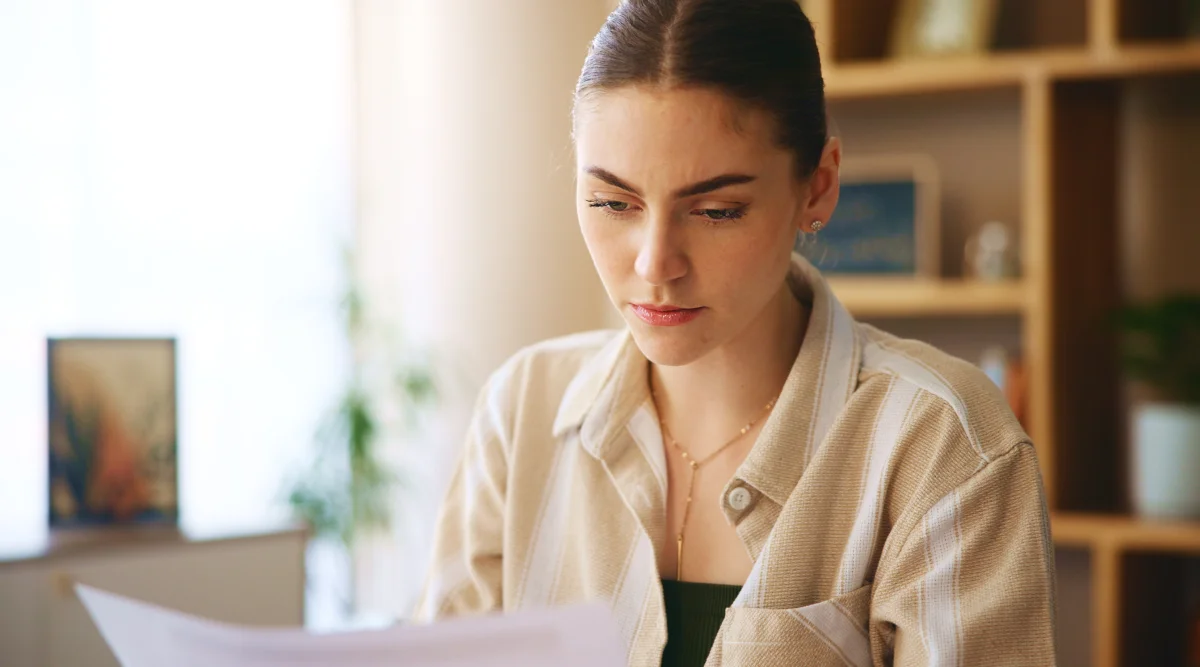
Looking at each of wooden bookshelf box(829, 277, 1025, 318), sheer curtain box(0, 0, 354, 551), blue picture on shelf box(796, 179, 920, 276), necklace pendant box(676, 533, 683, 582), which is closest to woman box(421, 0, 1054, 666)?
necklace pendant box(676, 533, 683, 582)

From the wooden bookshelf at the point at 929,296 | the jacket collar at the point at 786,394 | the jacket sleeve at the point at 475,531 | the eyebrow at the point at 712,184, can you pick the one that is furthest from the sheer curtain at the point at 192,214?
the eyebrow at the point at 712,184

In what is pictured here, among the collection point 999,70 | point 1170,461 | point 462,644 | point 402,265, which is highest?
point 999,70

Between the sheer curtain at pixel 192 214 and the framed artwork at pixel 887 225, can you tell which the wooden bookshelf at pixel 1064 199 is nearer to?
the framed artwork at pixel 887 225

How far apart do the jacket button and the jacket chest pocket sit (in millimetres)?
109

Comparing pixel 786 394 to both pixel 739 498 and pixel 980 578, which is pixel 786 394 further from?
pixel 980 578

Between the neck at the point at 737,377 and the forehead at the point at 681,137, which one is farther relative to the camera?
the neck at the point at 737,377

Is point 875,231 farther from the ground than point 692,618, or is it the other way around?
point 875,231

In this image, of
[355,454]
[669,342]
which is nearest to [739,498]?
[669,342]

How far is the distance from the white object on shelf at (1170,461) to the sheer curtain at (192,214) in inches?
80.5

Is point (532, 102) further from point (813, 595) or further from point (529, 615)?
point (529, 615)

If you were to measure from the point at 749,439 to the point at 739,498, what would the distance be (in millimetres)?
100

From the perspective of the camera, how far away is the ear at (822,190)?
1.18 metres

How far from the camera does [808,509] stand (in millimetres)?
1170

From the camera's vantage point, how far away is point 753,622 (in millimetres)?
1131
